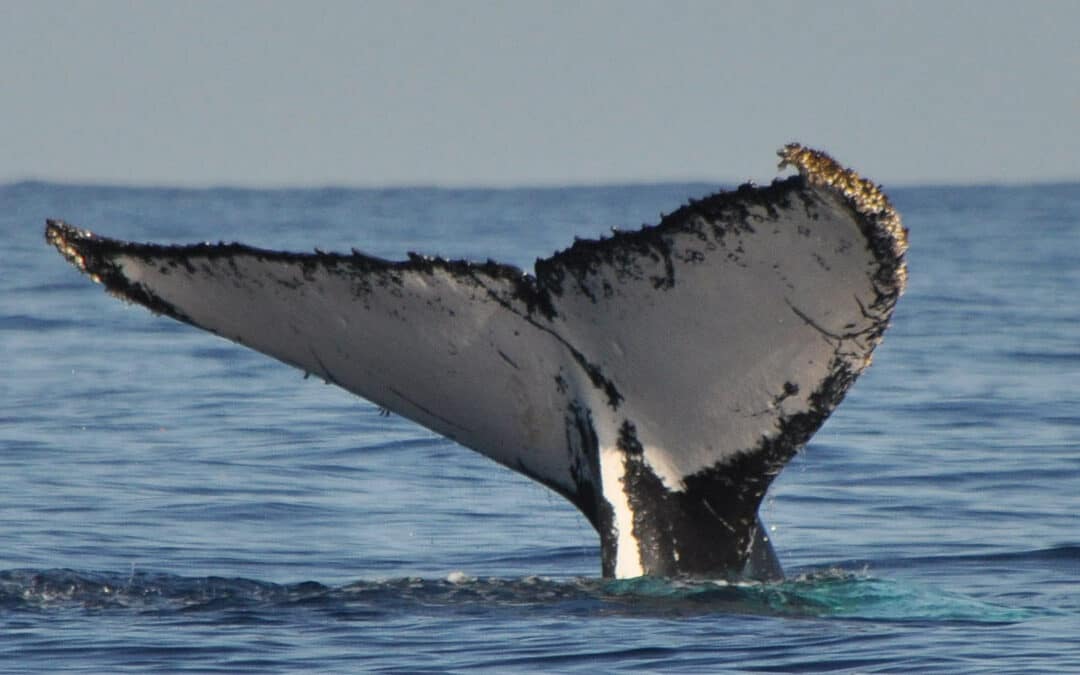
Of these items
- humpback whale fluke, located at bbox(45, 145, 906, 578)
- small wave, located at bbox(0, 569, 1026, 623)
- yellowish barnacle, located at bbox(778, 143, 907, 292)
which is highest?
yellowish barnacle, located at bbox(778, 143, 907, 292)

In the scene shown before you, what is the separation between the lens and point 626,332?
199 inches

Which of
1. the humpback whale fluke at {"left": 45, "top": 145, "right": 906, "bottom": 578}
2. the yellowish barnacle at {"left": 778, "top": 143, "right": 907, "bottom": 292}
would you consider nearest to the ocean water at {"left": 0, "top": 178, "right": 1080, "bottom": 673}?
the humpback whale fluke at {"left": 45, "top": 145, "right": 906, "bottom": 578}

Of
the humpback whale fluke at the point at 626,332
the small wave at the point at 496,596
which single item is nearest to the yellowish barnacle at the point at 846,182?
the humpback whale fluke at the point at 626,332

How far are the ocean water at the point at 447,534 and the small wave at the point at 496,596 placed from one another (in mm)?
16

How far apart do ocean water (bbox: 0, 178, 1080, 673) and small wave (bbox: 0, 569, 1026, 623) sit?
2 cm

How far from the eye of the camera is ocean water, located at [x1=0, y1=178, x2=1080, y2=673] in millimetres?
5867

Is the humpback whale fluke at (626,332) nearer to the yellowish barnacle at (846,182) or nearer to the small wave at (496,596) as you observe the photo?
the yellowish barnacle at (846,182)

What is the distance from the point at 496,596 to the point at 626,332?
6.09 feet

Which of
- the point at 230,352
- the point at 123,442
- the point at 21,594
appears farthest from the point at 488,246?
the point at 21,594

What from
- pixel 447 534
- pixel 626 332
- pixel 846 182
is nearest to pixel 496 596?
pixel 626 332

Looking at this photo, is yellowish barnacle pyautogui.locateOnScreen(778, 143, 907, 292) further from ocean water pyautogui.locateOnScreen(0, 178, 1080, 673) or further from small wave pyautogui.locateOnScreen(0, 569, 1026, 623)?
small wave pyautogui.locateOnScreen(0, 569, 1026, 623)

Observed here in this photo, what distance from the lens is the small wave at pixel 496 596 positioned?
6059 mm

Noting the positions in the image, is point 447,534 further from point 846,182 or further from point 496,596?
point 846,182

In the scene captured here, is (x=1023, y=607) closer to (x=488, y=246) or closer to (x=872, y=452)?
(x=872, y=452)
